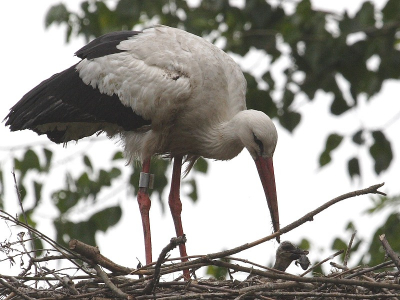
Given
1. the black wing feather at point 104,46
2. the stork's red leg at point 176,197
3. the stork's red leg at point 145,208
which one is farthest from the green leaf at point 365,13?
the stork's red leg at point 145,208

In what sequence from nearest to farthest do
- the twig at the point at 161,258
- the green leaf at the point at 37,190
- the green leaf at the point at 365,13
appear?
the twig at the point at 161,258 < the green leaf at the point at 365,13 < the green leaf at the point at 37,190

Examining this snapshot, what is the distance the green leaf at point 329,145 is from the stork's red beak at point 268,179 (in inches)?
63.7

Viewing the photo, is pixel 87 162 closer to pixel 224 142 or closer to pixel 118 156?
pixel 118 156

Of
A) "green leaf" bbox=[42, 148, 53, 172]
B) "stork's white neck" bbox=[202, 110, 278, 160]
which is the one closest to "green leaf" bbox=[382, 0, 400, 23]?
"stork's white neck" bbox=[202, 110, 278, 160]

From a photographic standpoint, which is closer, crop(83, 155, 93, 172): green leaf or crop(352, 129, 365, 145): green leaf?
crop(352, 129, 365, 145): green leaf

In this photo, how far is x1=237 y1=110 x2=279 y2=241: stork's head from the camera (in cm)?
583

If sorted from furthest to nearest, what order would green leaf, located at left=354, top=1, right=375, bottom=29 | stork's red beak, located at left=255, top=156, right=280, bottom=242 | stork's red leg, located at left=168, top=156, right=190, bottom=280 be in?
green leaf, located at left=354, top=1, right=375, bottom=29 → stork's red leg, located at left=168, top=156, right=190, bottom=280 → stork's red beak, located at left=255, top=156, right=280, bottom=242

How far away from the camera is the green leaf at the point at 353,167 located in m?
7.44

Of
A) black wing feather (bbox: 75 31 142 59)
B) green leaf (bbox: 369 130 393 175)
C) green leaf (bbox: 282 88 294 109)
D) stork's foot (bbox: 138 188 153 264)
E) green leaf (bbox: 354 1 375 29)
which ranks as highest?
green leaf (bbox: 354 1 375 29)

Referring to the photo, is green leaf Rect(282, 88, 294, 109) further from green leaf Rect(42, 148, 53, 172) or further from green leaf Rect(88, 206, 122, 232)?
green leaf Rect(42, 148, 53, 172)

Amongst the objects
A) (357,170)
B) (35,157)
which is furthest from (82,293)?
(357,170)

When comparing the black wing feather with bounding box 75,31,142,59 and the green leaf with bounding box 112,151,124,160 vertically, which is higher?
the black wing feather with bounding box 75,31,142,59

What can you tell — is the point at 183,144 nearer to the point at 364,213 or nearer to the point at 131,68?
the point at 131,68

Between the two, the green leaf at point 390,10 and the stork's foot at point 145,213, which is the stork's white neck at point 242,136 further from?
the green leaf at point 390,10
